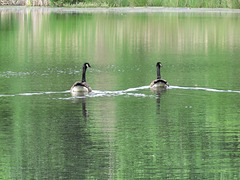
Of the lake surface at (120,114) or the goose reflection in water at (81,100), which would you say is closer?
the lake surface at (120,114)

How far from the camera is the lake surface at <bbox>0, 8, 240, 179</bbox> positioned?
1255 centimetres

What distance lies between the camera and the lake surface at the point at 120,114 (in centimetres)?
1255

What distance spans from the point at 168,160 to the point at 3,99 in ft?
29.6

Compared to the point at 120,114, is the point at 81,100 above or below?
above

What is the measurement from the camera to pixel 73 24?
58.7 m

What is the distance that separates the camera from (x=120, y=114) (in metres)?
17.9

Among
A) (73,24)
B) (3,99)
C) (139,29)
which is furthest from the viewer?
(73,24)

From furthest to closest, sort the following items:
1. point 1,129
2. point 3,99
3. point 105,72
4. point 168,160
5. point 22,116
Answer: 1. point 105,72
2. point 3,99
3. point 22,116
4. point 1,129
5. point 168,160

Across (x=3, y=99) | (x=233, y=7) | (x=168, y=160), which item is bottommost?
(x=168, y=160)

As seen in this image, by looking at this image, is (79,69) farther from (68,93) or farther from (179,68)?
(68,93)

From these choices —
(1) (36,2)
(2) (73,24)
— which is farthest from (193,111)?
(1) (36,2)

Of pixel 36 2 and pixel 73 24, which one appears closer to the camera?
pixel 73 24

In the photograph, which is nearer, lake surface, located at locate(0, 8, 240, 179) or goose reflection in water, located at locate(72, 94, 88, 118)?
lake surface, located at locate(0, 8, 240, 179)

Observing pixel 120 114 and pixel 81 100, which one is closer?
pixel 120 114
